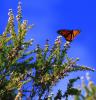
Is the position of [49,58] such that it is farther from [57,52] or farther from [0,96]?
[0,96]

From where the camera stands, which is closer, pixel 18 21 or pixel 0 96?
pixel 0 96

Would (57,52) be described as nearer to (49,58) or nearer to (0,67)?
(49,58)

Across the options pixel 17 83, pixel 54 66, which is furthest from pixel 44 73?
pixel 17 83

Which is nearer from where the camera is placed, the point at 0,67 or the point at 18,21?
the point at 0,67

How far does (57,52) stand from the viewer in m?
11.1

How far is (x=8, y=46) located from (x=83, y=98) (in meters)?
2.10

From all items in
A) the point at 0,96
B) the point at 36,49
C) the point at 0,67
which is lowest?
the point at 0,96

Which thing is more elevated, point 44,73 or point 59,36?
point 59,36

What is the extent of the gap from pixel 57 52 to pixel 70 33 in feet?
1.91

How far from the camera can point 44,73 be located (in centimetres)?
1105

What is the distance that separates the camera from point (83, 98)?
1066 centimetres

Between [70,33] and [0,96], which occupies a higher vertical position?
[70,33]

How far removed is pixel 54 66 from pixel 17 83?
108 cm

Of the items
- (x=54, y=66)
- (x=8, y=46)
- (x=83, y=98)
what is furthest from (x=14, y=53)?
(x=83, y=98)
